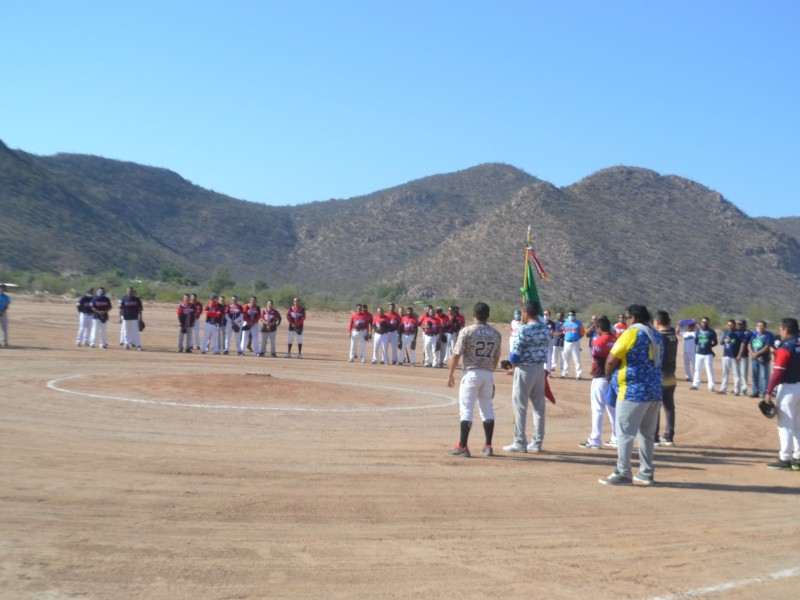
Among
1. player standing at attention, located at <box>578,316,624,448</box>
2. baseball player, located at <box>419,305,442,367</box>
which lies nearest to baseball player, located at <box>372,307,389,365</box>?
baseball player, located at <box>419,305,442,367</box>

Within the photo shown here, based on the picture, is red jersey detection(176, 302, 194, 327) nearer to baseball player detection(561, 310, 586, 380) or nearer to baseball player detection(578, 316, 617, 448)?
baseball player detection(561, 310, 586, 380)

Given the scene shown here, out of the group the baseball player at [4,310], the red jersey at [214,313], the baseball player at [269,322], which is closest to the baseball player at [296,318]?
the baseball player at [269,322]

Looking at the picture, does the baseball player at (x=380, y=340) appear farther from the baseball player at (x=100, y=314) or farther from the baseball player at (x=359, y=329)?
the baseball player at (x=100, y=314)

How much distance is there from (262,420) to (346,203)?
123 meters

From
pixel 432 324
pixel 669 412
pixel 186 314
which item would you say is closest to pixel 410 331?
pixel 432 324

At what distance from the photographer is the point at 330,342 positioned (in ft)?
133

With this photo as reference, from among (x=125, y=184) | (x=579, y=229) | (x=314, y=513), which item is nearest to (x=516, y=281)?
(x=579, y=229)

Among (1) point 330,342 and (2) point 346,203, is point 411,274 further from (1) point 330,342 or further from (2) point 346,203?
(2) point 346,203

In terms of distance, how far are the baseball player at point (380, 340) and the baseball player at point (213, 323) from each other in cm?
542

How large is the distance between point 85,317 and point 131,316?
Answer: 1642 millimetres

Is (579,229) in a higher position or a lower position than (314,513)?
higher

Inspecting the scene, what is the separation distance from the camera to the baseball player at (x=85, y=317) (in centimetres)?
2791

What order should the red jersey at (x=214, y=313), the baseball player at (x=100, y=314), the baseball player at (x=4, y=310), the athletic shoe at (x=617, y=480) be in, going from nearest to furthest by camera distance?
the athletic shoe at (x=617, y=480)
the baseball player at (x=4, y=310)
the baseball player at (x=100, y=314)
the red jersey at (x=214, y=313)

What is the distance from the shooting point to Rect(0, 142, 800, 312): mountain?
77750 mm
